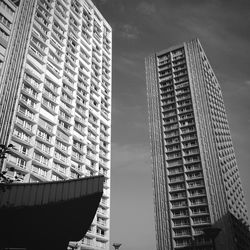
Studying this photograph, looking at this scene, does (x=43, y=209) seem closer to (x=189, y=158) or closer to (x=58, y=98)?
(x=58, y=98)

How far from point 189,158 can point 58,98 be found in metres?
38.0

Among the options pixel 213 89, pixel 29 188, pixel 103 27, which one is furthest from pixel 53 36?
pixel 213 89

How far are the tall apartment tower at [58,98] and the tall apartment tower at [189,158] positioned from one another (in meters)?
19.7

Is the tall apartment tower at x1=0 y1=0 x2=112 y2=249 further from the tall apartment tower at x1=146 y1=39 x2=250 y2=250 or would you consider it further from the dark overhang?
the tall apartment tower at x1=146 y1=39 x2=250 y2=250

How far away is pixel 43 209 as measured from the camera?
19.4m

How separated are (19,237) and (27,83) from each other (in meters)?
25.6

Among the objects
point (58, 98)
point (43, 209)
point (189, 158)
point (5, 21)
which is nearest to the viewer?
point (43, 209)

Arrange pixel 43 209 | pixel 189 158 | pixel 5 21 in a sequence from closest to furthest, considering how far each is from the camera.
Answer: pixel 43 209 → pixel 5 21 → pixel 189 158

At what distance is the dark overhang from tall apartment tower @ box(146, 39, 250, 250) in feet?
130

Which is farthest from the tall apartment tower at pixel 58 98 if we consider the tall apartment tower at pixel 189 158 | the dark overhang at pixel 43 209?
the tall apartment tower at pixel 189 158

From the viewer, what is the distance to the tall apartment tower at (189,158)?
60531 millimetres

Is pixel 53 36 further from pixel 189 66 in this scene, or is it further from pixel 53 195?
pixel 189 66

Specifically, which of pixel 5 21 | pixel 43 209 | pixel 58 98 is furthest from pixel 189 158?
pixel 43 209

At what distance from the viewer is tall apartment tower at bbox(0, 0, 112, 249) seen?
122 ft
